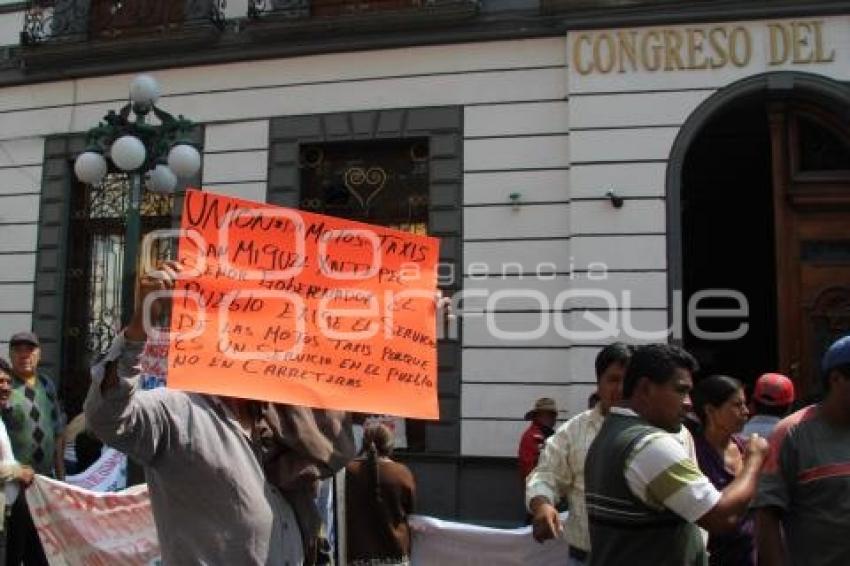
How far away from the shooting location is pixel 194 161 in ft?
29.6

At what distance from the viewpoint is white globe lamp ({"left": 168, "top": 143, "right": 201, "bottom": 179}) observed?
8.88 m

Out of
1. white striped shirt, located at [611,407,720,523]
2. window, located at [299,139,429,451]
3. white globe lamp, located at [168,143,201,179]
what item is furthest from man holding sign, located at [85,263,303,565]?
window, located at [299,139,429,451]

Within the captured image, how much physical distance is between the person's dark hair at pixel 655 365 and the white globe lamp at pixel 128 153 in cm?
676

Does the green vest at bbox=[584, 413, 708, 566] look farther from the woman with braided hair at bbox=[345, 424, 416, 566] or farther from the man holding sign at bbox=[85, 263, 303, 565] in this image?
the woman with braided hair at bbox=[345, 424, 416, 566]

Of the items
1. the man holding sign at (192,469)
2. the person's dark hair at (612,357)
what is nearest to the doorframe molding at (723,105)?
the person's dark hair at (612,357)

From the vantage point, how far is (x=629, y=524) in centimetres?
304

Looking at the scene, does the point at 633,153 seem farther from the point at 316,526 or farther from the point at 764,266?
the point at 316,526

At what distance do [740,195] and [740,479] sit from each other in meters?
11.7

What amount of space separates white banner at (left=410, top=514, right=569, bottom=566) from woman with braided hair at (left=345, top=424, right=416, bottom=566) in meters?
0.50

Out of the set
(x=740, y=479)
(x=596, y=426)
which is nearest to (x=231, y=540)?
(x=740, y=479)

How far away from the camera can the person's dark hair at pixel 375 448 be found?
584 cm

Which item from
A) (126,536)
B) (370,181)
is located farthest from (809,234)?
(126,536)

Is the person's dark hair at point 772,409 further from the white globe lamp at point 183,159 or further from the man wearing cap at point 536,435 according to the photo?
the white globe lamp at point 183,159

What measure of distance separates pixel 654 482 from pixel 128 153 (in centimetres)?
713
